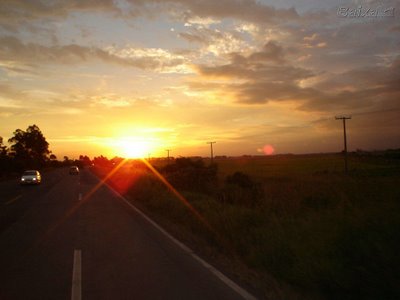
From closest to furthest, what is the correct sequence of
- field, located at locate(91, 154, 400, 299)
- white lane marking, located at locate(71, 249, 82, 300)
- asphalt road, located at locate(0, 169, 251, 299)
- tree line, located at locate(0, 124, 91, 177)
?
1. field, located at locate(91, 154, 400, 299)
2. white lane marking, located at locate(71, 249, 82, 300)
3. asphalt road, located at locate(0, 169, 251, 299)
4. tree line, located at locate(0, 124, 91, 177)

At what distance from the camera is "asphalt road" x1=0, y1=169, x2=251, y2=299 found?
6.75m

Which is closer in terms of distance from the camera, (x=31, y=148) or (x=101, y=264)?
(x=101, y=264)

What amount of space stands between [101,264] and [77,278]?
3.77 ft

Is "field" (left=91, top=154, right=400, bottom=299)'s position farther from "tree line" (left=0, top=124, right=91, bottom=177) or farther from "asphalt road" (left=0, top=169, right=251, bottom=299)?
"tree line" (left=0, top=124, right=91, bottom=177)

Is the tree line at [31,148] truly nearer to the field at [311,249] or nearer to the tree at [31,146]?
the tree at [31,146]

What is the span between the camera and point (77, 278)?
25.1 feet

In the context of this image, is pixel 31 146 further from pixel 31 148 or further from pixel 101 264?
pixel 101 264

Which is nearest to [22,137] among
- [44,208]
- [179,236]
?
[44,208]

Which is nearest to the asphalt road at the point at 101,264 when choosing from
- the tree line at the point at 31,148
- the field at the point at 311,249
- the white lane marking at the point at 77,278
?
the white lane marking at the point at 77,278

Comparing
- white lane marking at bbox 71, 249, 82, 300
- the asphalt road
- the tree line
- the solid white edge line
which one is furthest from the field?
the tree line

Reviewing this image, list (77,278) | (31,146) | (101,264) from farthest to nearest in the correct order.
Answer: (31,146) < (101,264) < (77,278)

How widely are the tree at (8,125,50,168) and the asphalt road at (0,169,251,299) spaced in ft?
327

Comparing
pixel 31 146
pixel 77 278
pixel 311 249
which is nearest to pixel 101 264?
pixel 77 278

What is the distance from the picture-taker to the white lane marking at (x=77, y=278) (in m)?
6.63
